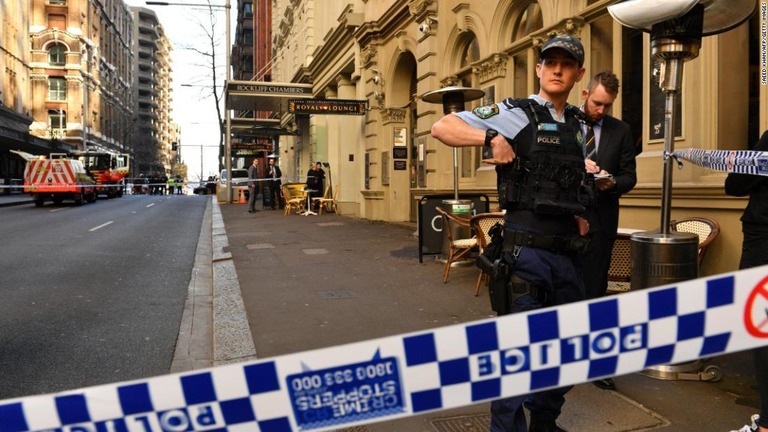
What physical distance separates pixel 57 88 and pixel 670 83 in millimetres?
76781

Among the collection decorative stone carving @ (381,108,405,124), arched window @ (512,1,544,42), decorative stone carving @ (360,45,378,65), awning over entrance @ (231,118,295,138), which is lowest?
decorative stone carving @ (381,108,405,124)

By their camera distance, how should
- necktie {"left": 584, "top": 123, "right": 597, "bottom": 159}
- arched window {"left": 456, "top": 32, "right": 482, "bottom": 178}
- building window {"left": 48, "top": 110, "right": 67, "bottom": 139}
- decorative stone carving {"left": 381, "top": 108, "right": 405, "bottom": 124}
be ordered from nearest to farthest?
1. necktie {"left": 584, "top": 123, "right": 597, "bottom": 159}
2. arched window {"left": 456, "top": 32, "right": 482, "bottom": 178}
3. decorative stone carving {"left": 381, "top": 108, "right": 405, "bottom": 124}
4. building window {"left": 48, "top": 110, "right": 67, "bottom": 139}

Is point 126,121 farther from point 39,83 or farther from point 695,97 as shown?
point 695,97

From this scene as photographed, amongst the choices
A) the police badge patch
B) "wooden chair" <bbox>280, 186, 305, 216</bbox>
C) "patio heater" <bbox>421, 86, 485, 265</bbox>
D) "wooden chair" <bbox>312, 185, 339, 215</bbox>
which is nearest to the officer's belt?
the police badge patch

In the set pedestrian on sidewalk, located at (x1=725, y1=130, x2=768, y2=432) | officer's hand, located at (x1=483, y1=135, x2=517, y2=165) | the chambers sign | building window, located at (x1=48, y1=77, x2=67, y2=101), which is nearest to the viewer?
officer's hand, located at (x1=483, y1=135, x2=517, y2=165)

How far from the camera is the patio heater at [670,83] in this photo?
392 centimetres

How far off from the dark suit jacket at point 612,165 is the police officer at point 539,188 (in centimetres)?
113

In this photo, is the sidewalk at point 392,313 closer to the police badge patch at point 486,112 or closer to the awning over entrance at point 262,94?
the police badge patch at point 486,112

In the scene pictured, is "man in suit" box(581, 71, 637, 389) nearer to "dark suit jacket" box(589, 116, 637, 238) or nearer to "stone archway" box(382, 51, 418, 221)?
"dark suit jacket" box(589, 116, 637, 238)

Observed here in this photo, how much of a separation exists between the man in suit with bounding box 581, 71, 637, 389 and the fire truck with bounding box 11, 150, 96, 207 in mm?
25504

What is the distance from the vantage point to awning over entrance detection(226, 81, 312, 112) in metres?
21.4

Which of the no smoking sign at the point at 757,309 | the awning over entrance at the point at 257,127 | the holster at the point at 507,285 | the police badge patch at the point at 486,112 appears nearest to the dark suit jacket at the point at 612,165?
the holster at the point at 507,285

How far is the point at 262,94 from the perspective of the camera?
2172 centimetres

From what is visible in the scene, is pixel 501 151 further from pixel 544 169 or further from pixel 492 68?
pixel 492 68
